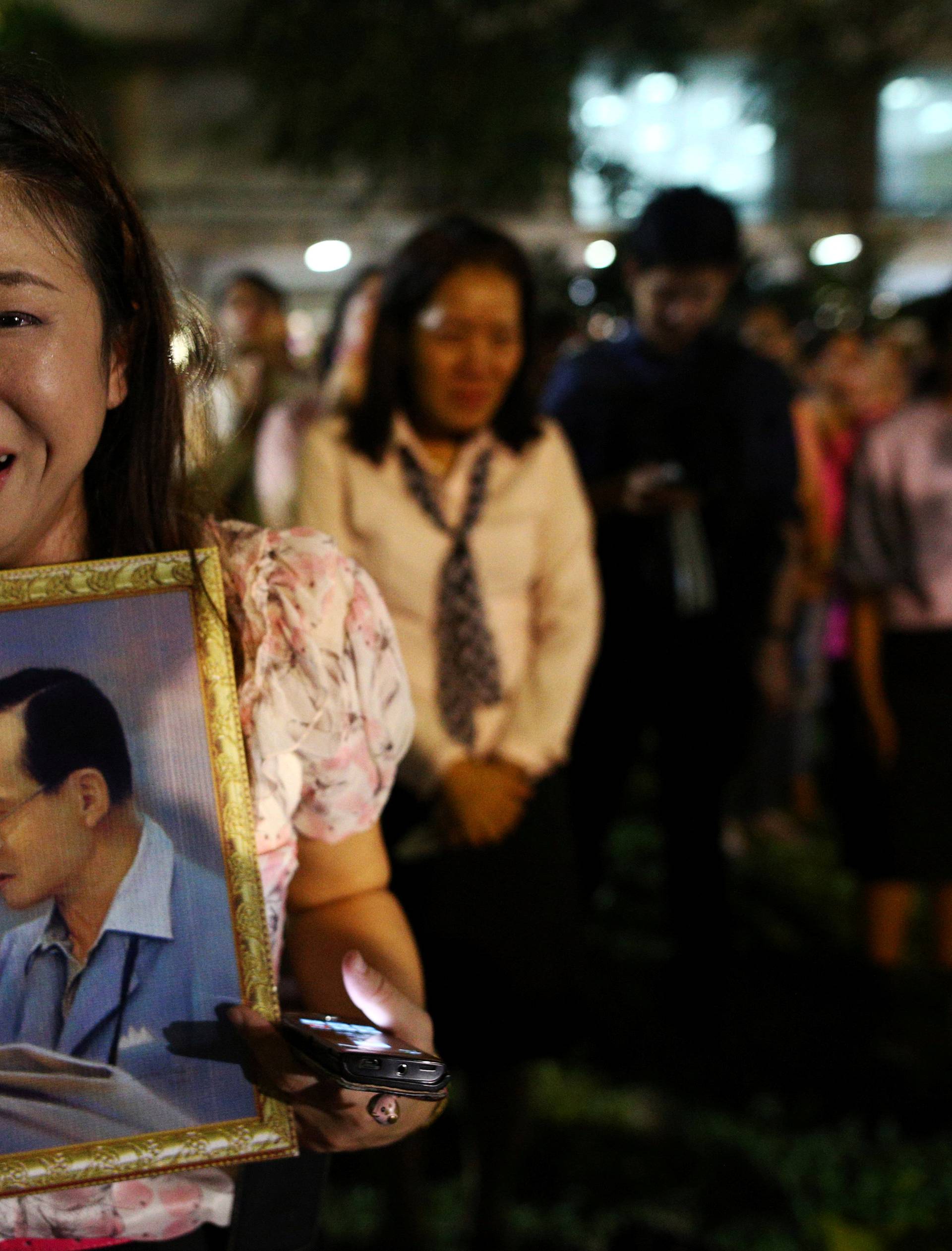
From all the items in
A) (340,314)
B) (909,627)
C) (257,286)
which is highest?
(257,286)

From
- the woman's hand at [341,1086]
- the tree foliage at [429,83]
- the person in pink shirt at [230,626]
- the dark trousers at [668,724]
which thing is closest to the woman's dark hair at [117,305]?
the person in pink shirt at [230,626]

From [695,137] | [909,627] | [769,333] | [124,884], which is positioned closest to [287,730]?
[124,884]

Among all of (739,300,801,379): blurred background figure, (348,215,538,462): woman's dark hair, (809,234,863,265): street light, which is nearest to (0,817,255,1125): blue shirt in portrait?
(348,215,538,462): woman's dark hair

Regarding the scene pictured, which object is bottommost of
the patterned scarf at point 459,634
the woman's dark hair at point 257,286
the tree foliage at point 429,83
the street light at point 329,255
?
the patterned scarf at point 459,634

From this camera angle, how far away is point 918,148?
15109 mm

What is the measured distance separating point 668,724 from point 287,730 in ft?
6.53

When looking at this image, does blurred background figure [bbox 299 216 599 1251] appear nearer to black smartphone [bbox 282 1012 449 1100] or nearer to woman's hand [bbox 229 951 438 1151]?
woman's hand [bbox 229 951 438 1151]

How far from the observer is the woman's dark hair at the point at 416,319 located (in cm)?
205

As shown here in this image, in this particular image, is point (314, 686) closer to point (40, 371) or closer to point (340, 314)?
point (40, 371)

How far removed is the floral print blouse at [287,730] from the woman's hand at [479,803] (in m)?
0.87

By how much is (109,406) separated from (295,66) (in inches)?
278

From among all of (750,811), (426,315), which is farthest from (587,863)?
(750,811)

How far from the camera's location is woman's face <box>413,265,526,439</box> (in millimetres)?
2047

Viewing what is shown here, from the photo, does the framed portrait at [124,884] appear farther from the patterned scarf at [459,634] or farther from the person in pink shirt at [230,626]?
the patterned scarf at [459,634]
